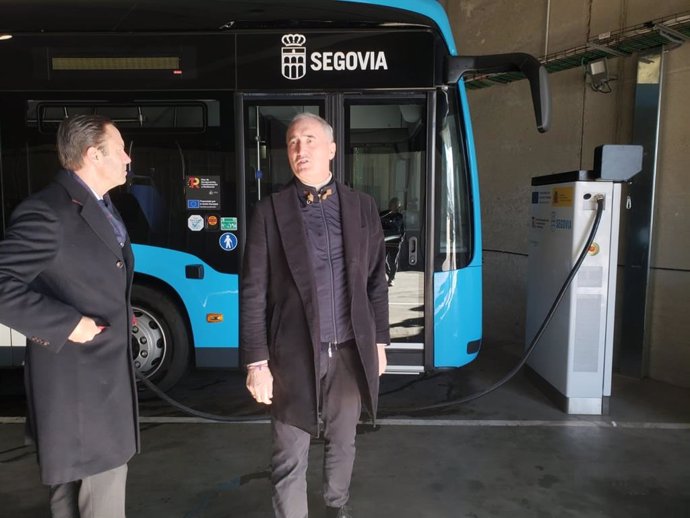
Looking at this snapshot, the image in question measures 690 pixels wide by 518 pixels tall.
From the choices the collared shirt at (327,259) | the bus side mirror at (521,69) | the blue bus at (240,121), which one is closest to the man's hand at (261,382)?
the collared shirt at (327,259)

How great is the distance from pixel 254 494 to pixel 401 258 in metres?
2.10

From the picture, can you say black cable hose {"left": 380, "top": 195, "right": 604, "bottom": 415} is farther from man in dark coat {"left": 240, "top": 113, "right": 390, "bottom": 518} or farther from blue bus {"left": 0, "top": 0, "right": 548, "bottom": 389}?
man in dark coat {"left": 240, "top": 113, "right": 390, "bottom": 518}

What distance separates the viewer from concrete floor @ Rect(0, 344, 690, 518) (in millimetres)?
3053

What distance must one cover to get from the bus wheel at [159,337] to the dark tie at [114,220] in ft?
8.03

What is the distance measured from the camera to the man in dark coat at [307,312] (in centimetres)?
234

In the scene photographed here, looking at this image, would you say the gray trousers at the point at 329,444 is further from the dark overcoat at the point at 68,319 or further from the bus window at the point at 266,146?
the bus window at the point at 266,146

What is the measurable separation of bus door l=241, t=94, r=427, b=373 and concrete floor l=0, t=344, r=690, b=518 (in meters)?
0.83

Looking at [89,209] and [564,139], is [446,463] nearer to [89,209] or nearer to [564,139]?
[89,209]

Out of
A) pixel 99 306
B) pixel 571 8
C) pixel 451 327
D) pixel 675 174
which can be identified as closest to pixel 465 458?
pixel 451 327

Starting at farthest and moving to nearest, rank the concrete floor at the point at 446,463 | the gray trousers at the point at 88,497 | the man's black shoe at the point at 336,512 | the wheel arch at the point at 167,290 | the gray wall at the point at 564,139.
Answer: the gray wall at the point at 564,139 < the wheel arch at the point at 167,290 < the concrete floor at the point at 446,463 < the man's black shoe at the point at 336,512 < the gray trousers at the point at 88,497

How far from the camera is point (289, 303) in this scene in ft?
7.71

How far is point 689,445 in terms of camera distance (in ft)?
12.7

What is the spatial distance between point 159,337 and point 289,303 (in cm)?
267

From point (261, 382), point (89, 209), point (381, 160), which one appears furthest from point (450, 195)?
point (89, 209)
